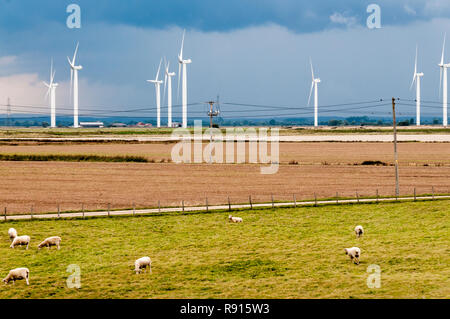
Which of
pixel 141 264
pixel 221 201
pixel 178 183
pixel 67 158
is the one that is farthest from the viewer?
pixel 67 158

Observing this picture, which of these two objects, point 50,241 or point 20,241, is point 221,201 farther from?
point 20,241

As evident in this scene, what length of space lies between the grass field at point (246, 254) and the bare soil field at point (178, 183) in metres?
11.2

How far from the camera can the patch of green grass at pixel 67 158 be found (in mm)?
106875

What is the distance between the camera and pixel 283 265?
35656 mm

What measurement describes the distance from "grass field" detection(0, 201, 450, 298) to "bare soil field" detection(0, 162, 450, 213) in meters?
11.2

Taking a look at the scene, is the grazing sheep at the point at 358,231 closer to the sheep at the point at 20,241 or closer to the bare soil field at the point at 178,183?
the bare soil field at the point at 178,183

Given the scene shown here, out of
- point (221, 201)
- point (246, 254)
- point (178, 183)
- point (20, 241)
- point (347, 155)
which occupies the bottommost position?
point (246, 254)

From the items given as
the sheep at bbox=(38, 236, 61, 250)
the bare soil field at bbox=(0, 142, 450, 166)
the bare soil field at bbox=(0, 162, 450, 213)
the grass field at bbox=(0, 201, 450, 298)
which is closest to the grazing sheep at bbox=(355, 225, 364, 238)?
the grass field at bbox=(0, 201, 450, 298)

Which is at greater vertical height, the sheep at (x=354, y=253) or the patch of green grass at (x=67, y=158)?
the patch of green grass at (x=67, y=158)

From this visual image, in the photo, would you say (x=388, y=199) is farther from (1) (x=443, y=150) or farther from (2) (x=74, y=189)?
(1) (x=443, y=150)

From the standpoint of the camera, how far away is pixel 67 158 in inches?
4299

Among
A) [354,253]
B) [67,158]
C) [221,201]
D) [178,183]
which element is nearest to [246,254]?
[354,253]

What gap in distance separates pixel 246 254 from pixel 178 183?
40.0 metres

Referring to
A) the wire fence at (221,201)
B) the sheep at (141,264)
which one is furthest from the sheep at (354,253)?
the wire fence at (221,201)
